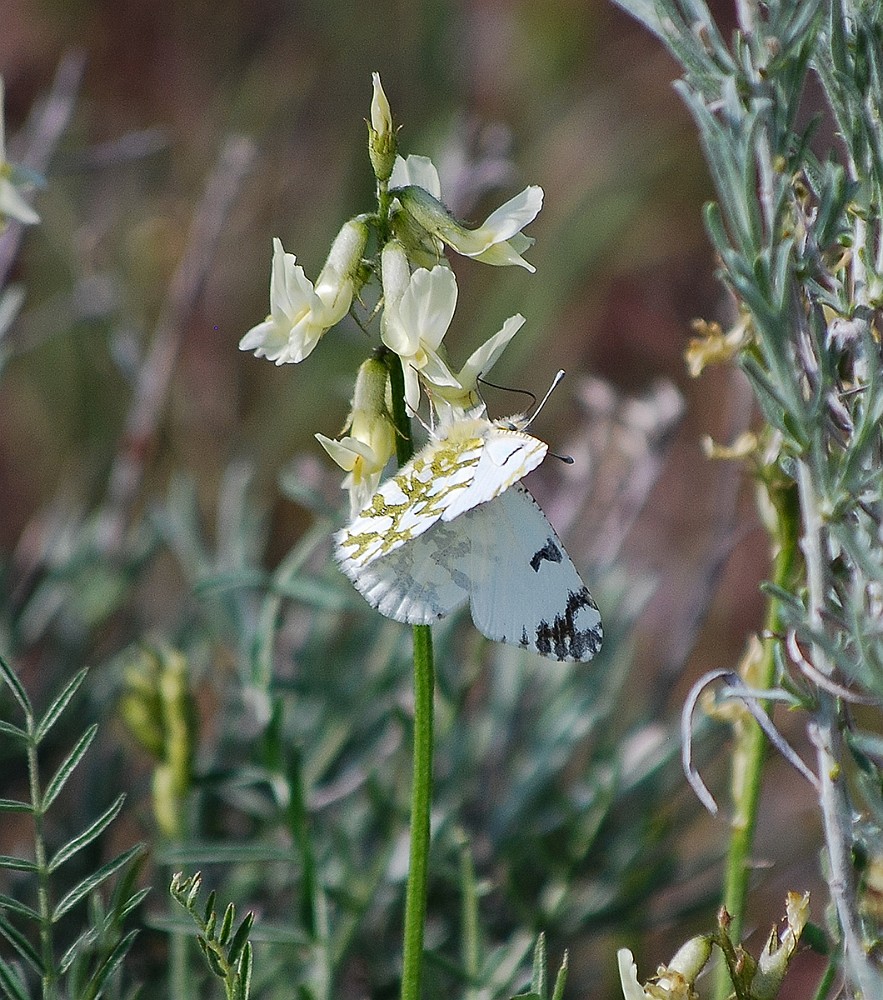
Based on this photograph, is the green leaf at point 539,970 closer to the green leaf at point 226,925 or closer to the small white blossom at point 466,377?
the green leaf at point 226,925

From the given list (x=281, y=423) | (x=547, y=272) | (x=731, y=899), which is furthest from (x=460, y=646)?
(x=547, y=272)

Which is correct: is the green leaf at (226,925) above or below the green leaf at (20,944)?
above

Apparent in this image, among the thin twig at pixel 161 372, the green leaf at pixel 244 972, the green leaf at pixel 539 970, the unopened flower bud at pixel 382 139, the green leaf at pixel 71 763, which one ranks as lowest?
the thin twig at pixel 161 372

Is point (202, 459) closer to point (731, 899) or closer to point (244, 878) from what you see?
point (244, 878)

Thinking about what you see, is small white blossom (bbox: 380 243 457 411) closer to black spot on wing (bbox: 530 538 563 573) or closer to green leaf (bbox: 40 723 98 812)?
black spot on wing (bbox: 530 538 563 573)

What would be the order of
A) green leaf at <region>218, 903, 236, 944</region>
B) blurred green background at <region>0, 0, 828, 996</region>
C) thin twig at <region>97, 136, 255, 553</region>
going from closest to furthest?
green leaf at <region>218, 903, 236, 944</region> < thin twig at <region>97, 136, 255, 553</region> < blurred green background at <region>0, 0, 828, 996</region>

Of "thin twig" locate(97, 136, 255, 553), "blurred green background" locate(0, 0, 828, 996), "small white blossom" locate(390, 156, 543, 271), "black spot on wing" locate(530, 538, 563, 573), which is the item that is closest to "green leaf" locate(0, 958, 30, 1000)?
"black spot on wing" locate(530, 538, 563, 573)

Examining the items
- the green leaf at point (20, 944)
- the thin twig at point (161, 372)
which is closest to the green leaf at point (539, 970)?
the green leaf at point (20, 944)
